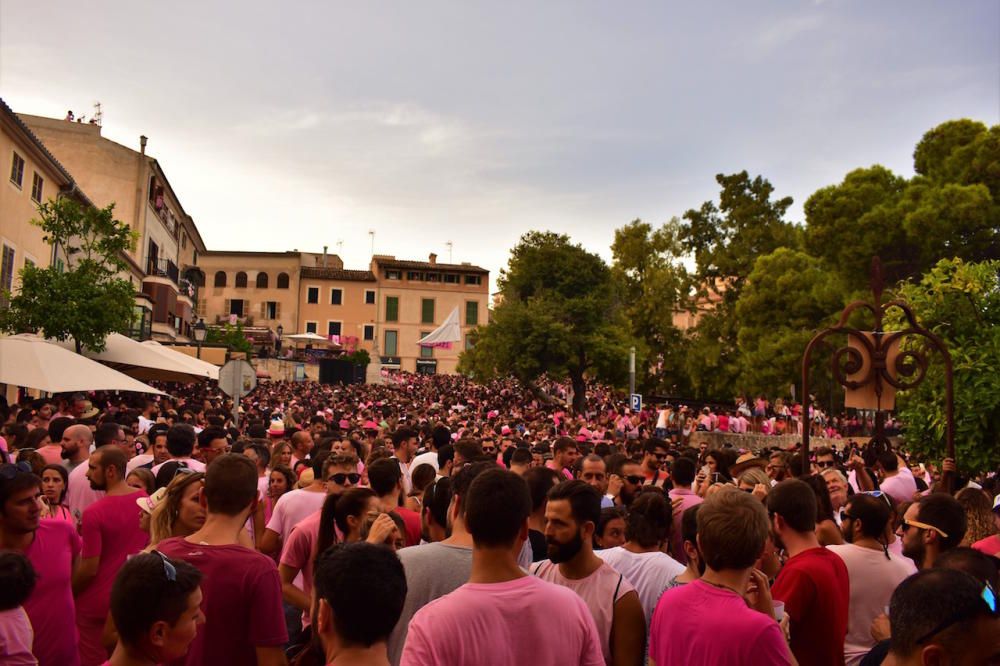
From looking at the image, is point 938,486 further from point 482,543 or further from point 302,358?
point 302,358

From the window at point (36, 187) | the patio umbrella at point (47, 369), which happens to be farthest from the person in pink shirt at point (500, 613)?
the window at point (36, 187)

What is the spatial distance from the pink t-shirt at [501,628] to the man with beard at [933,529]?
2.23 metres

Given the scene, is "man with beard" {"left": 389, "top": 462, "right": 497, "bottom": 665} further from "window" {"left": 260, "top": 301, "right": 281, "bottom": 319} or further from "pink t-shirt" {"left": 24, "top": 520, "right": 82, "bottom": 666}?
"window" {"left": 260, "top": 301, "right": 281, "bottom": 319}

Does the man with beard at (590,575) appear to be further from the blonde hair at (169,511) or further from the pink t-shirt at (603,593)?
the blonde hair at (169,511)

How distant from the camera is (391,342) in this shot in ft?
237

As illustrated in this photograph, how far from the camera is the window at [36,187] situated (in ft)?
78.7

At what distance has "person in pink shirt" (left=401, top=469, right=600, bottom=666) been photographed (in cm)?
255

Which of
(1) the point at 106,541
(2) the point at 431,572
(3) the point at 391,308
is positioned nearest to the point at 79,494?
(1) the point at 106,541

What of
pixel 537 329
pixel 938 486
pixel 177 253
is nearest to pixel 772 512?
pixel 938 486

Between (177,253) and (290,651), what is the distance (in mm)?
51313

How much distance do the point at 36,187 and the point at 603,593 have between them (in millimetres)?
25548

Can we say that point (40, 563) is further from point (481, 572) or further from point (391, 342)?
point (391, 342)

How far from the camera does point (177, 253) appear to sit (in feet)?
168

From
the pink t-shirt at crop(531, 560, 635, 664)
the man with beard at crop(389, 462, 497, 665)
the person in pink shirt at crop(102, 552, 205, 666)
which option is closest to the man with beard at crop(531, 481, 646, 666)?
the pink t-shirt at crop(531, 560, 635, 664)
